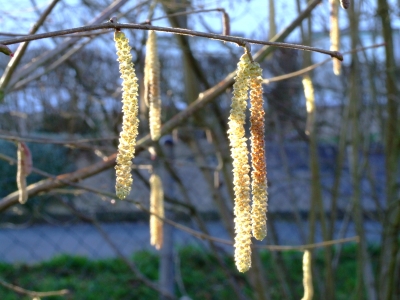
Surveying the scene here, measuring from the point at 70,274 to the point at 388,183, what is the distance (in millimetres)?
2193

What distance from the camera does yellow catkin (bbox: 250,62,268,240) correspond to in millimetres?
616

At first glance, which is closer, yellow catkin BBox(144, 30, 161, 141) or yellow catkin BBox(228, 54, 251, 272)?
yellow catkin BBox(228, 54, 251, 272)

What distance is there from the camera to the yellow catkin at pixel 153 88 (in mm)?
956

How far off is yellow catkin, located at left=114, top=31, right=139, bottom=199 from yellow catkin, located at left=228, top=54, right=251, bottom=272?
0.12m

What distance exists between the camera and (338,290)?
3193 mm

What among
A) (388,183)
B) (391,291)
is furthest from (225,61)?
(391,291)

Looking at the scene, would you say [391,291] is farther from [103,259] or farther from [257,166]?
[103,259]

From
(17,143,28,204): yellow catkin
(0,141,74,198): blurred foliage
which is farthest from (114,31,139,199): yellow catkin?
(0,141,74,198): blurred foliage

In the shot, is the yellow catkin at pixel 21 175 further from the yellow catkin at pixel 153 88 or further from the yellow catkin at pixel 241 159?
the yellow catkin at pixel 241 159

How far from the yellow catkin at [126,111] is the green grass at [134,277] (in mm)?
2292

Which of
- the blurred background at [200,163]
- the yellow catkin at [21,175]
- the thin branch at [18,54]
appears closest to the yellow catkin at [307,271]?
the blurred background at [200,163]

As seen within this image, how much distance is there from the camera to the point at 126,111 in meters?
0.58

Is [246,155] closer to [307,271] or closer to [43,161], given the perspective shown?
[307,271]

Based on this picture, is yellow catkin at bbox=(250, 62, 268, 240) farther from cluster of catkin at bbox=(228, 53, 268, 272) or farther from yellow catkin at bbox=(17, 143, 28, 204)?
yellow catkin at bbox=(17, 143, 28, 204)
